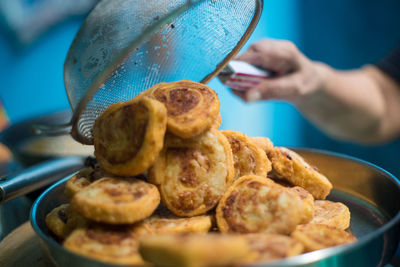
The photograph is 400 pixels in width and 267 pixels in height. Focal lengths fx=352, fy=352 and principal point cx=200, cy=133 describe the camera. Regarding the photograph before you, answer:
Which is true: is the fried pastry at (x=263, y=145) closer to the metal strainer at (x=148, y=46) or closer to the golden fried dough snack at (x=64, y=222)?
the metal strainer at (x=148, y=46)

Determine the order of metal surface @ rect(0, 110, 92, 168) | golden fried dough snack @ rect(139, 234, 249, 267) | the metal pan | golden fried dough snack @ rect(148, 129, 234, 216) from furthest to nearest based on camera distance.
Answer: metal surface @ rect(0, 110, 92, 168), golden fried dough snack @ rect(148, 129, 234, 216), the metal pan, golden fried dough snack @ rect(139, 234, 249, 267)

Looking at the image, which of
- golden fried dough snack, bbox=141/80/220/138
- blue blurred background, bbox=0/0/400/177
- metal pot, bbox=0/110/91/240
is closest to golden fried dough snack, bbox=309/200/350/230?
golden fried dough snack, bbox=141/80/220/138

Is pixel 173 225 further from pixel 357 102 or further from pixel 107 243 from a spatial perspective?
pixel 357 102

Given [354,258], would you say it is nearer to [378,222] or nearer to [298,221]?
[298,221]

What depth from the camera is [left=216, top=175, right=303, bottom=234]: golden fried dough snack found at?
103 centimetres

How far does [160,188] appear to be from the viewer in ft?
3.87

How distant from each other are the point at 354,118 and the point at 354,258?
2.34 meters

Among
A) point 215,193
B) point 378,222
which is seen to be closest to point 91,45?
point 215,193

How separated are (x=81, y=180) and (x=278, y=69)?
1.40m

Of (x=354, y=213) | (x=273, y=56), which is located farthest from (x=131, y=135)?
(x=273, y=56)

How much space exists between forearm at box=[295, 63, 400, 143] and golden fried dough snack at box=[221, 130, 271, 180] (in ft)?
4.56

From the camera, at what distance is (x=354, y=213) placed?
1416 mm

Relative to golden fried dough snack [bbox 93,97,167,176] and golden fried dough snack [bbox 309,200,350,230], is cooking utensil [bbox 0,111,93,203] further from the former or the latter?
golden fried dough snack [bbox 309,200,350,230]

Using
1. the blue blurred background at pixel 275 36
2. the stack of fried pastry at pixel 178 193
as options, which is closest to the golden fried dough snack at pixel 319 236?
the stack of fried pastry at pixel 178 193
